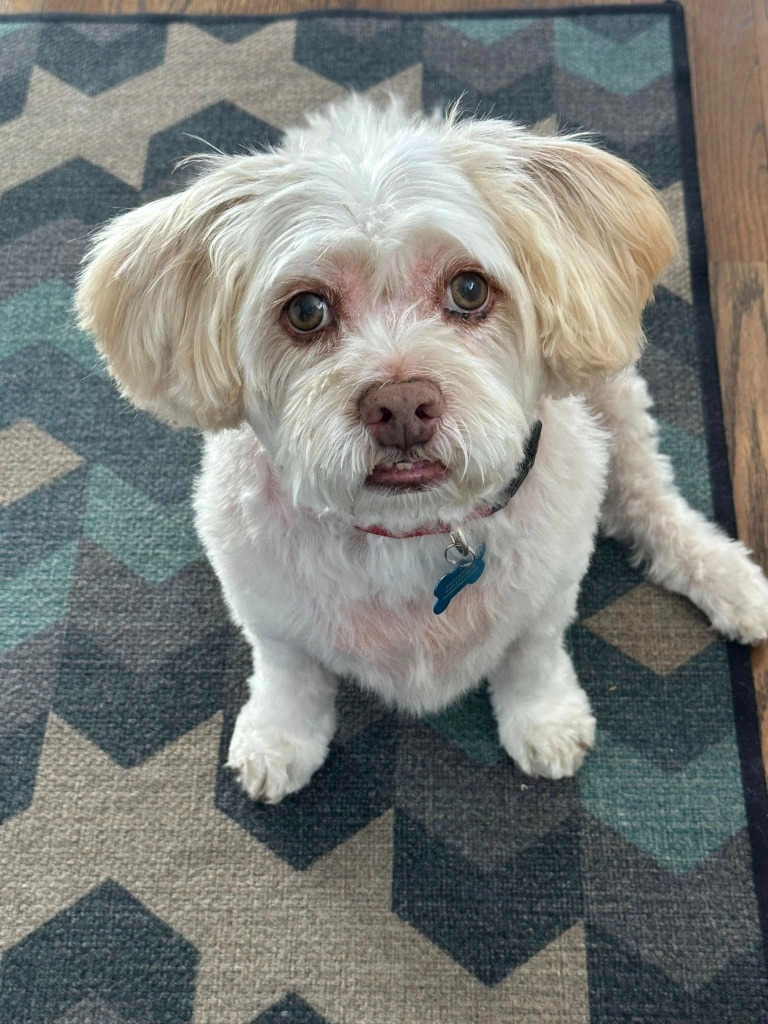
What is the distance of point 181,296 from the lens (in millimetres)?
949

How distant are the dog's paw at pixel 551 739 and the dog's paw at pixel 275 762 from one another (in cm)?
30

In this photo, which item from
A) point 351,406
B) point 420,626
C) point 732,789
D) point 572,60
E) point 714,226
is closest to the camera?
point 351,406

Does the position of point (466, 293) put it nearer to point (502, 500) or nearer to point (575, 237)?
point (575, 237)

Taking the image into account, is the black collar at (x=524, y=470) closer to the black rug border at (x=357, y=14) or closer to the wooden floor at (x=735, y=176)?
the wooden floor at (x=735, y=176)

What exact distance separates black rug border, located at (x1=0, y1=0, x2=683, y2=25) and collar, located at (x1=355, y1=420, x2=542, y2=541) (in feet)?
4.83

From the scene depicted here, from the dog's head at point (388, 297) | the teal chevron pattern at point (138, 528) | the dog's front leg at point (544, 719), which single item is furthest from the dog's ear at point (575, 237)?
the teal chevron pattern at point (138, 528)

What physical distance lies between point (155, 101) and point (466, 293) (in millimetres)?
1452

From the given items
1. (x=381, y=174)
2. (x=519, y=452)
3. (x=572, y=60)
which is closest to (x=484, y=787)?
(x=519, y=452)

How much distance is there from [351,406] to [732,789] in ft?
3.08

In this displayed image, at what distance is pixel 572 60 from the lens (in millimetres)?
2043

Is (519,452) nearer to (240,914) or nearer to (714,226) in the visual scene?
(240,914)

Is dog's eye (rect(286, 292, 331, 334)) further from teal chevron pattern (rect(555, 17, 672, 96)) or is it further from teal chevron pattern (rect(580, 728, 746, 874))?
teal chevron pattern (rect(555, 17, 672, 96))

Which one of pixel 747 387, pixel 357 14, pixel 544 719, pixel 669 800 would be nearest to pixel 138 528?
pixel 544 719

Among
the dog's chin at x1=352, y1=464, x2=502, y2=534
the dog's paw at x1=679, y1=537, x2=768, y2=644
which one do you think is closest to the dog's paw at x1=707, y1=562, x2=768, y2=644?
the dog's paw at x1=679, y1=537, x2=768, y2=644
